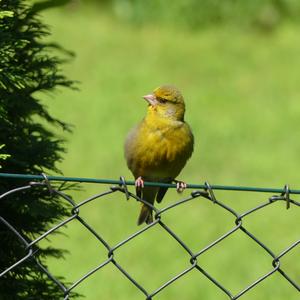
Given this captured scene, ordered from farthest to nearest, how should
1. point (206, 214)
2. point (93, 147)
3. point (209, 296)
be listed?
point (93, 147) → point (206, 214) → point (209, 296)

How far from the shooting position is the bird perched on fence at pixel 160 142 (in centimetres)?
450

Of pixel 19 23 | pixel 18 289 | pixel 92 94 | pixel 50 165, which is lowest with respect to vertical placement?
pixel 18 289

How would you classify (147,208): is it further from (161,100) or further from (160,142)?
(161,100)

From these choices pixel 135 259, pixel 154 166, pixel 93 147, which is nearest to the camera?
pixel 154 166

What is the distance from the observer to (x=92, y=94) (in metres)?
9.94

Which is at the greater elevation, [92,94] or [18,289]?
[92,94]

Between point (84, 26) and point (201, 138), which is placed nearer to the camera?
point (201, 138)

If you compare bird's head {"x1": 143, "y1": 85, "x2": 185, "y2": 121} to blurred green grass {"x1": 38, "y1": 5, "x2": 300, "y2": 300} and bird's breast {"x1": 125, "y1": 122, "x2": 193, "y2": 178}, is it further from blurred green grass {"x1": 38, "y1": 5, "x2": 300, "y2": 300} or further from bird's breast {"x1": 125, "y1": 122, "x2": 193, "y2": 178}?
blurred green grass {"x1": 38, "y1": 5, "x2": 300, "y2": 300}

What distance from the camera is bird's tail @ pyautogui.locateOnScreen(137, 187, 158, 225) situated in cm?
466

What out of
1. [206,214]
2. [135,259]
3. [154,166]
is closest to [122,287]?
[135,259]

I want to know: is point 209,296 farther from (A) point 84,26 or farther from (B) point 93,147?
(A) point 84,26

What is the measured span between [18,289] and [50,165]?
495mm

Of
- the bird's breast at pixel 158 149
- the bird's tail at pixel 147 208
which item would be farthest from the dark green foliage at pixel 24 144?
the bird's tail at pixel 147 208

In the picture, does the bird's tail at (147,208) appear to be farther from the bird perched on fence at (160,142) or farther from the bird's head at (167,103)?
the bird's head at (167,103)
